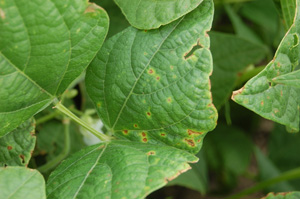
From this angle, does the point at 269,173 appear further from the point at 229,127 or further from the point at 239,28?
the point at 239,28

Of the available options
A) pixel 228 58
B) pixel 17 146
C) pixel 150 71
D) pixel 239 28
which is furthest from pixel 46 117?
pixel 239 28

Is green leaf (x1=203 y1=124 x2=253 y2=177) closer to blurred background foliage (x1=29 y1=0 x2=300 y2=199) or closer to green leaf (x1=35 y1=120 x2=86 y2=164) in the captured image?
blurred background foliage (x1=29 y1=0 x2=300 y2=199)

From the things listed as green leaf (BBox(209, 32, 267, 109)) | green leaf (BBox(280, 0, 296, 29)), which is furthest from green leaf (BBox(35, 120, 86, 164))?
green leaf (BBox(280, 0, 296, 29))

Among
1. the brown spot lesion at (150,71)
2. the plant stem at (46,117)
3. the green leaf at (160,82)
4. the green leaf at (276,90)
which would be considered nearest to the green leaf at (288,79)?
the green leaf at (276,90)

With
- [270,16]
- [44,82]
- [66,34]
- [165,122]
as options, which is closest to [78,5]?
[66,34]

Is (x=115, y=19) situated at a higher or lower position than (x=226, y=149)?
higher

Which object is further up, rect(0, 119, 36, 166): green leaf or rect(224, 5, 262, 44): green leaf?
rect(0, 119, 36, 166): green leaf
